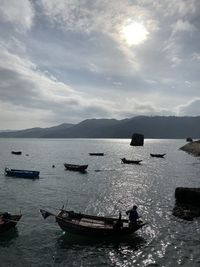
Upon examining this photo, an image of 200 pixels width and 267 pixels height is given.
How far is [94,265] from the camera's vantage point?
28.2m

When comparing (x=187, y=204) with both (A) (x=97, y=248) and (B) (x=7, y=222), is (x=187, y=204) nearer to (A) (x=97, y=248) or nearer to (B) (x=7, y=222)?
(A) (x=97, y=248)

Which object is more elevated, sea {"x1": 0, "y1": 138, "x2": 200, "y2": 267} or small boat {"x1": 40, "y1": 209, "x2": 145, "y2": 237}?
small boat {"x1": 40, "y1": 209, "x2": 145, "y2": 237}

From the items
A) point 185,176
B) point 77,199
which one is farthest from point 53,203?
point 185,176

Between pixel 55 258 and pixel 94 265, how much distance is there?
3814 millimetres

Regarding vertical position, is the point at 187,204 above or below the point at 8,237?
above

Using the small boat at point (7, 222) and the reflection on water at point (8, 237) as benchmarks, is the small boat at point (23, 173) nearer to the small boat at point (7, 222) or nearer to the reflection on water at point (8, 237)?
the small boat at point (7, 222)

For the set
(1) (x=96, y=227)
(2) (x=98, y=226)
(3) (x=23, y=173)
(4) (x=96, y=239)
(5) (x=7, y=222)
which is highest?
(3) (x=23, y=173)

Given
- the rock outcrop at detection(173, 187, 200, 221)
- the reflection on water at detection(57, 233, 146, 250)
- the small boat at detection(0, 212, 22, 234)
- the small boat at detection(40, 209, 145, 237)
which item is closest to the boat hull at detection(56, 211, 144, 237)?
the small boat at detection(40, 209, 145, 237)

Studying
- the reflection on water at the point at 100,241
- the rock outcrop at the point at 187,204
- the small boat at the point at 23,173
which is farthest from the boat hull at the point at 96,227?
the small boat at the point at 23,173

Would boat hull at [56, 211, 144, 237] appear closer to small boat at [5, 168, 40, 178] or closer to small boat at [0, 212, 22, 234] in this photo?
small boat at [0, 212, 22, 234]

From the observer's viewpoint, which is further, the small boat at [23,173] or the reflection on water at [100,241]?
the small boat at [23,173]

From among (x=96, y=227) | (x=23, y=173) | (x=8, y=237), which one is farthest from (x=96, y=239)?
(x=23, y=173)

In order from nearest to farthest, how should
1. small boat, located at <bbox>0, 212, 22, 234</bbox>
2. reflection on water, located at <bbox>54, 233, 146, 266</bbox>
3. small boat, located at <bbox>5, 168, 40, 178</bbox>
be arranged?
reflection on water, located at <bbox>54, 233, 146, 266</bbox>
small boat, located at <bbox>0, 212, 22, 234</bbox>
small boat, located at <bbox>5, 168, 40, 178</bbox>

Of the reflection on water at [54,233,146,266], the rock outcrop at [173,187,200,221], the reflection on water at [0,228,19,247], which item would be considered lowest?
the reflection on water at [54,233,146,266]
